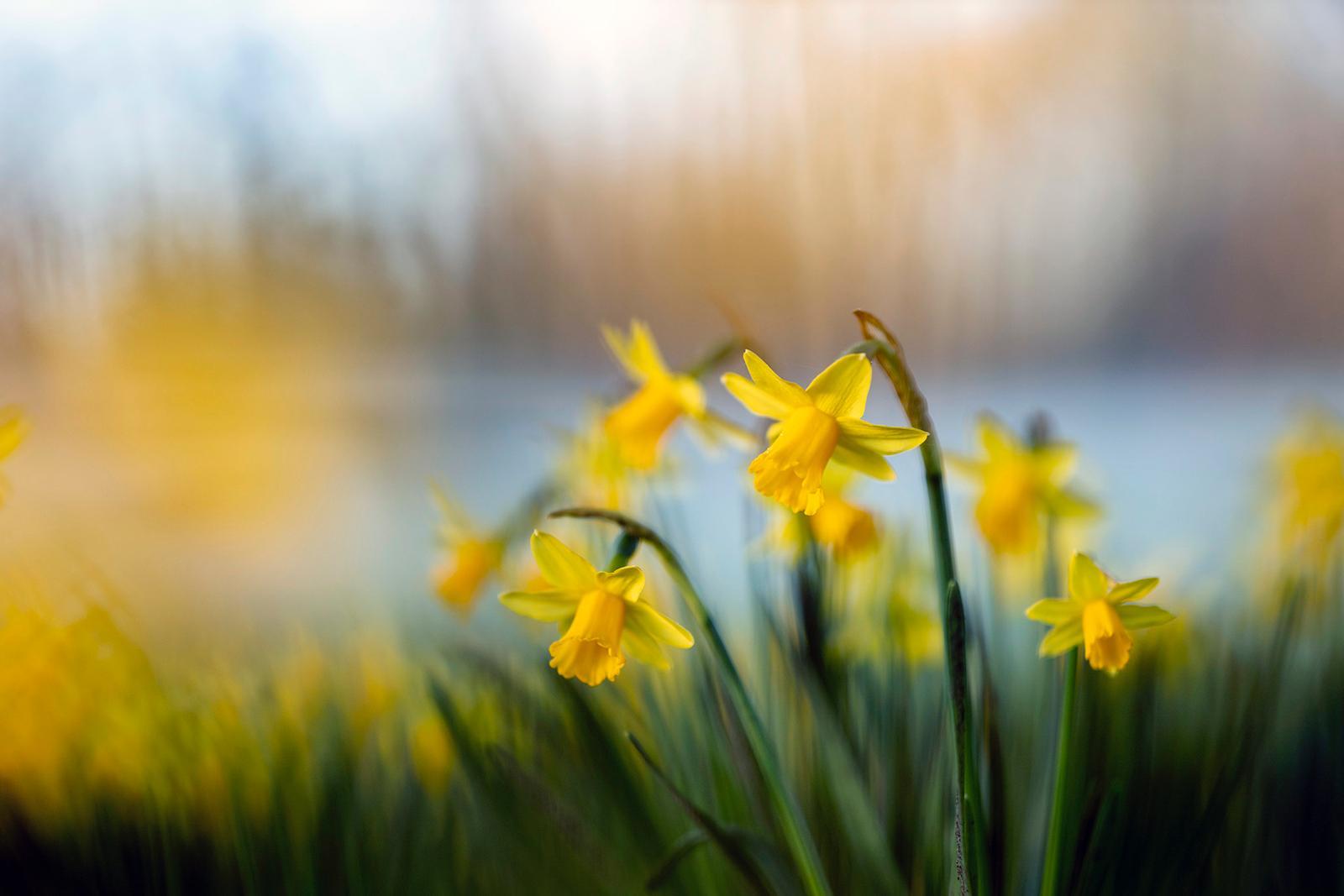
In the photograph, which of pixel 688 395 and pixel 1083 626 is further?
pixel 688 395

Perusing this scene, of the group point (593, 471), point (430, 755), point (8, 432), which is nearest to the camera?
point (8, 432)

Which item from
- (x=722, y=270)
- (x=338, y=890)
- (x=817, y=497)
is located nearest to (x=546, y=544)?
(x=817, y=497)

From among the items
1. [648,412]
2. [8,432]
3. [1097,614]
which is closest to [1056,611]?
[1097,614]

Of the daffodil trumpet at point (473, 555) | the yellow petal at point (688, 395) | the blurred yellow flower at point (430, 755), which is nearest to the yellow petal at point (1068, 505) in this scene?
the yellow petal at point (688, 395)

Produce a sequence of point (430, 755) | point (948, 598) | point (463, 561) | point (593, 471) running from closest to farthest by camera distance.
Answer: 1. point (948, 598)
2. point (463, 561)
3. point (593, 471)
4. point (430, 755)

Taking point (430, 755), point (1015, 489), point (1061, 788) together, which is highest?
point (1015, 489)

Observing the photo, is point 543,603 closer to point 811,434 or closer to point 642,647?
point 642,647

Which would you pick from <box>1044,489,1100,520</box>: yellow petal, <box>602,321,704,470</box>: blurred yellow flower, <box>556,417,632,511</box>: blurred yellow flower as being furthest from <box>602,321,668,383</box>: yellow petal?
<box>1044,489,1100,520</box>: yellow petal
